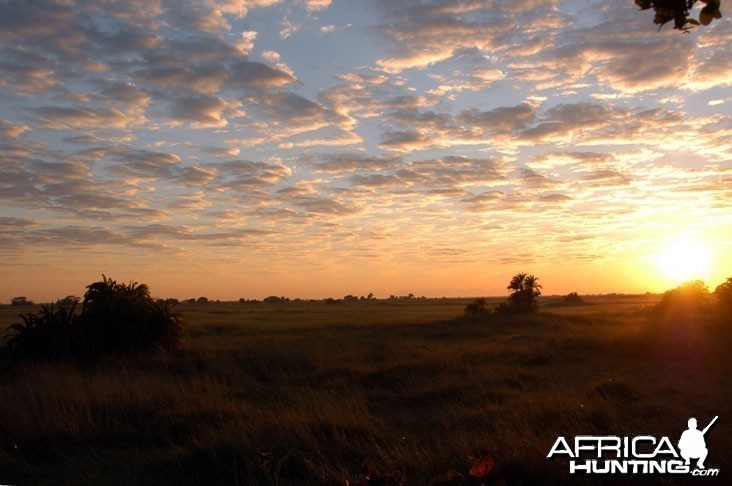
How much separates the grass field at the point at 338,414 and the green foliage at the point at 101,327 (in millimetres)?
1021

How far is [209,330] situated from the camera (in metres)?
39.5

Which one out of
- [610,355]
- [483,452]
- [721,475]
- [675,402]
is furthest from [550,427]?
[610,355]

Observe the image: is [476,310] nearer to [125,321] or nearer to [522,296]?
[522,296]

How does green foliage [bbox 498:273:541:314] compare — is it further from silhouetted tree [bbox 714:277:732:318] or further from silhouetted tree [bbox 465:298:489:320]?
silhouetted tree [bbox 714:277:732:318]

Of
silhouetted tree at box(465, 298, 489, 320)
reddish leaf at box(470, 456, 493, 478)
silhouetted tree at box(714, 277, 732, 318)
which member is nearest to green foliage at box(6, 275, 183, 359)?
reddish leaf at box(470, 456, 493, 478)

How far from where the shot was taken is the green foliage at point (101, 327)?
18.0 metres

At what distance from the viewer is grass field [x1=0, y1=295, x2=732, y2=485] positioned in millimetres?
7086

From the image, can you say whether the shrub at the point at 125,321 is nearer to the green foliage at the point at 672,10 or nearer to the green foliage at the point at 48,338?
the green foliage at the point at 48,338

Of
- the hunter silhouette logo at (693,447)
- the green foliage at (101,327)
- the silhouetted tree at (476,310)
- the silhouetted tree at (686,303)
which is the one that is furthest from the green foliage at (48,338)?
the silhouetted tree at (476,310)

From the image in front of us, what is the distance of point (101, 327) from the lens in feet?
60.3

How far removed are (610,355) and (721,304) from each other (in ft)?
29.1

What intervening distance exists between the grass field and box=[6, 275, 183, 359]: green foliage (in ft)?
3.35

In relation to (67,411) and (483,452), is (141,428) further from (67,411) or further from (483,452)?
(483,452)

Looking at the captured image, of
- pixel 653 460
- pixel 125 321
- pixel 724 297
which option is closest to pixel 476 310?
pixel 724 297
